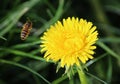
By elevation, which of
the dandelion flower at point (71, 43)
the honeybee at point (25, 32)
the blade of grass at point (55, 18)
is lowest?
the dandelion flower at point (71, 43)

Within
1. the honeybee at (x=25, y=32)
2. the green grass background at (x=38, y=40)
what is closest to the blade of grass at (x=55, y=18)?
the green grass background at (x=38, y=40)

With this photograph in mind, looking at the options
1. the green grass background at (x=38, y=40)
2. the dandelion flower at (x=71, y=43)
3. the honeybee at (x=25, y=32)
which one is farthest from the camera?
the green grass background at (x=38, y=40)

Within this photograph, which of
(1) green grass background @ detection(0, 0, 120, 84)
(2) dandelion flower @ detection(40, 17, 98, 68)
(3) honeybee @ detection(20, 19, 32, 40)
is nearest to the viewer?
(2) dandelion flower @ detection(40, 17, 98, 68)

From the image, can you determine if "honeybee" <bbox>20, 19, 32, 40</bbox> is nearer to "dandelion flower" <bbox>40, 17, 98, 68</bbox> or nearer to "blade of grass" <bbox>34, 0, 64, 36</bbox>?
"dandelion flower" <bbox>40, 17, 98, 68</bbox>

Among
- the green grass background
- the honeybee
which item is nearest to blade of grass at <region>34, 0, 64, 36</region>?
the green grass background

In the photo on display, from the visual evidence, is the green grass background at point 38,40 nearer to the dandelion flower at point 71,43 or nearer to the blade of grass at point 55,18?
the blade of grass at point 55,18

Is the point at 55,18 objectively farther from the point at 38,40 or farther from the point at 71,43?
the point at 71,43

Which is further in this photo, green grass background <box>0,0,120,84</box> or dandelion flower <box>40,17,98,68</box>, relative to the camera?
green grass background <box>0,0,120,84</box>
